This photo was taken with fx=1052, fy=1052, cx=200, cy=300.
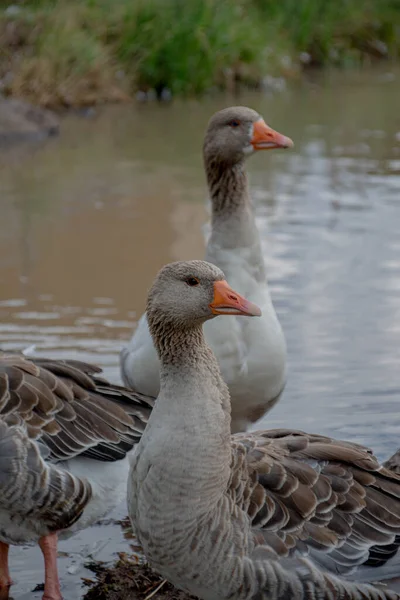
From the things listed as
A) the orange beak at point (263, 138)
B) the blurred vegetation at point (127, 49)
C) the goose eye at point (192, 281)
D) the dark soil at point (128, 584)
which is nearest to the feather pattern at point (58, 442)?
the dark soil at point (128, 584)

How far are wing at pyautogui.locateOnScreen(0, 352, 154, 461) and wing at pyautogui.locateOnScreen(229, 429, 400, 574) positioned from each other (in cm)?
84

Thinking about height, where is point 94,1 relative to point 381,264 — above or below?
above

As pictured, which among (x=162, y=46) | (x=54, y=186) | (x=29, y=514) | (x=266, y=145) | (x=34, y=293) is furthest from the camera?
(x=162, y=46)

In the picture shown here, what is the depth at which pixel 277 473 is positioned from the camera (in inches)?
165

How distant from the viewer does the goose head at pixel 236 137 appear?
234 inches

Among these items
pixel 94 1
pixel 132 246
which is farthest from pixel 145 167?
pixel 94 1

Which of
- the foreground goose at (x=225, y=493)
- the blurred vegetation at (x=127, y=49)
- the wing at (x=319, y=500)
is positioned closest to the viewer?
the foreground goose at (x=225, y=493)

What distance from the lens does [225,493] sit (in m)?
4.09

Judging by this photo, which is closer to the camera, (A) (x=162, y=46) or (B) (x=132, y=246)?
(B) (x=132, y=246)

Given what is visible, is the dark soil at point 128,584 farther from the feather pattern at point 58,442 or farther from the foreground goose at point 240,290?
the foreground goose at point 240,290

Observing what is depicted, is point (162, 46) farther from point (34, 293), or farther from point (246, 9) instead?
point (34, 293)

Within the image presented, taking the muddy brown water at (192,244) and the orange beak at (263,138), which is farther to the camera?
the muddy brown water at (192,244)

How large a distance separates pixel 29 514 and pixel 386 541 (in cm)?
157

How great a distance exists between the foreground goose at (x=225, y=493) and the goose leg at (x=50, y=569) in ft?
2.52
